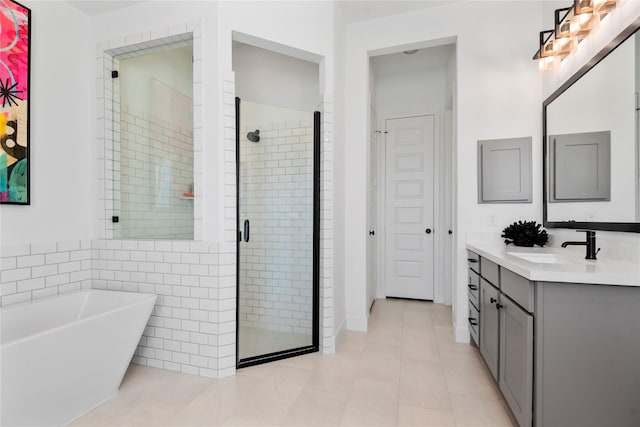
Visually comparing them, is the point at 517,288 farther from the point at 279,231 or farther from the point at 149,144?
the point at 149,144

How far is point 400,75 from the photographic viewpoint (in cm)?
402

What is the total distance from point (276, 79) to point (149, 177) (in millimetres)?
1488

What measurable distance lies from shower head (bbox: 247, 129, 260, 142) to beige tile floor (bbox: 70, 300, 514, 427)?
5.82ft

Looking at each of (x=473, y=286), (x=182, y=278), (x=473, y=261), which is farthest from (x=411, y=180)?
(x=182, y=278)

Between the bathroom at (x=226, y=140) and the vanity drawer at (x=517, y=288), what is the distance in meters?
A: 0.60

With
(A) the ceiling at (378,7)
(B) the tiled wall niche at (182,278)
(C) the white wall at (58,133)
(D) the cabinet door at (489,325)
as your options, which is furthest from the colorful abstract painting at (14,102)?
(D) the cabinet door at (489,325)

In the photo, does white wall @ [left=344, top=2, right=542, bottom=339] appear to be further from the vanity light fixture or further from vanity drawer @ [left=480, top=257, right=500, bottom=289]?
vanity drawer @ [left=480, top=257, right=500, bottom=289]

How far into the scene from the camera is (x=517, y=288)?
1.51 meters

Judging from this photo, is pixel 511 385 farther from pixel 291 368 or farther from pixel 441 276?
pixel 441 276

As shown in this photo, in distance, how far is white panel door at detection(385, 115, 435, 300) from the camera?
397 centimetres

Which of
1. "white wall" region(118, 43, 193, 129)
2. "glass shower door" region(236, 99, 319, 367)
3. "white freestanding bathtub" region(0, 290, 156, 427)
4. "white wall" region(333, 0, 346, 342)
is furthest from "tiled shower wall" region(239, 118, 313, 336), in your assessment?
"white freestanding bathtub" region(0, 290, 156, 427)

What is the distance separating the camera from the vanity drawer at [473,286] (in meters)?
2.32

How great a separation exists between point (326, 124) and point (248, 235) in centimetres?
110

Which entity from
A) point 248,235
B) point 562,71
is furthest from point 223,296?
point 562,71
